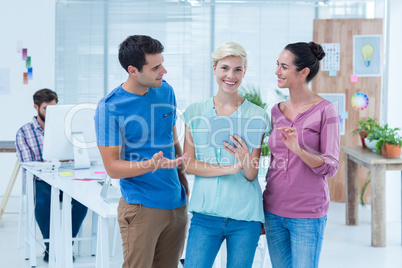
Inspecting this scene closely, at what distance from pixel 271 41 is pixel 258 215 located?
4563 millimetres

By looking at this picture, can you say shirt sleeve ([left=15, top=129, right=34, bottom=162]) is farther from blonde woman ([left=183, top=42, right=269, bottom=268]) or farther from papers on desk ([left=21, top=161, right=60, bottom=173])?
blonde woman ([left=183, top=42, right=269, bottom=268])

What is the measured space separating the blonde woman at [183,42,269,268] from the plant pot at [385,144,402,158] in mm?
2498

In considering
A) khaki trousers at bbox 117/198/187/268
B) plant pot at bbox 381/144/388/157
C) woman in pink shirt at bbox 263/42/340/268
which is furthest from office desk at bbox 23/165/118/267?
plant pot at bbox 381/144/388/157

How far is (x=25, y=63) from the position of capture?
6.07 meters

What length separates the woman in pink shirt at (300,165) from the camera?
6.32 ft

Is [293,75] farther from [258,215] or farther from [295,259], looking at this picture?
[295,259]

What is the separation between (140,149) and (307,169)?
67 cm

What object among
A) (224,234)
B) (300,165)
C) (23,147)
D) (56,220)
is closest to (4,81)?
(23,147)

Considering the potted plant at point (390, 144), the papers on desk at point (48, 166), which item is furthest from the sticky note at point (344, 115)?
the papers on desk at point (48, 166)

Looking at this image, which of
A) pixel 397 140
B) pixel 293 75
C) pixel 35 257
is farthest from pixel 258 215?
pixel 397 140

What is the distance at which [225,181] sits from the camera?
198 centimetres

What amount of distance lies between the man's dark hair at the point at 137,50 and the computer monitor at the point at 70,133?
5.90 feet

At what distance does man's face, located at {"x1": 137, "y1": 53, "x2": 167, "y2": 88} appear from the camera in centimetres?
198

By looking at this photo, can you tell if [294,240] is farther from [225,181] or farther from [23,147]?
[23,147]
